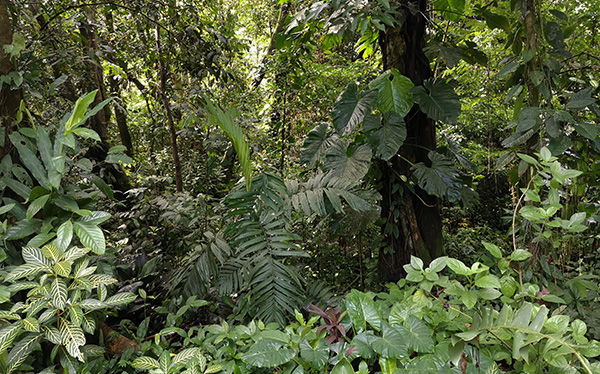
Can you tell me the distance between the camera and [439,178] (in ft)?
6.78

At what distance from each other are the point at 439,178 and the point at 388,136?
395 mm

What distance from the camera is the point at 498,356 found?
2.67 ft

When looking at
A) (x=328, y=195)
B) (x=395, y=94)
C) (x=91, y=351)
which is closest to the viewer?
(x=91, y=351)

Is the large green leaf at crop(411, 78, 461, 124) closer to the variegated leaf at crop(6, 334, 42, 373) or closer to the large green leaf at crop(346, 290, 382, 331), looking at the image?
the large green leaf at crop(346, 290, 382, 331)

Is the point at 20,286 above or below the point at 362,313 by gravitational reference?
above

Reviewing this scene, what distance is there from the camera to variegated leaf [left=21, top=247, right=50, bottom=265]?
97cm

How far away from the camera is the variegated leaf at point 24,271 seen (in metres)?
0.91

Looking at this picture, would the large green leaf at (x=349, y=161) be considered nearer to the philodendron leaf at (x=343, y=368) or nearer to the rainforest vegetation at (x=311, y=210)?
the rainforest vegetation at (x=311, y=210)

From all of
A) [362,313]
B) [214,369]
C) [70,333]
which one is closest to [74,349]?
[70,333]

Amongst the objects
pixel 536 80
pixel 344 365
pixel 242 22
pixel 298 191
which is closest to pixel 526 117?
pixel 536 80

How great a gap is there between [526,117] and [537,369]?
46.7 inches

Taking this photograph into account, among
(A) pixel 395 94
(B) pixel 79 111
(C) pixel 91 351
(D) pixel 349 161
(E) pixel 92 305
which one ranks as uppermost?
(A) pixel 395 94

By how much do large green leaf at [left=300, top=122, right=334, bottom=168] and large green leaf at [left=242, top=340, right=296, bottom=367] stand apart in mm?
1559

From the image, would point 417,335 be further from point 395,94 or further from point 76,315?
point 395,94
